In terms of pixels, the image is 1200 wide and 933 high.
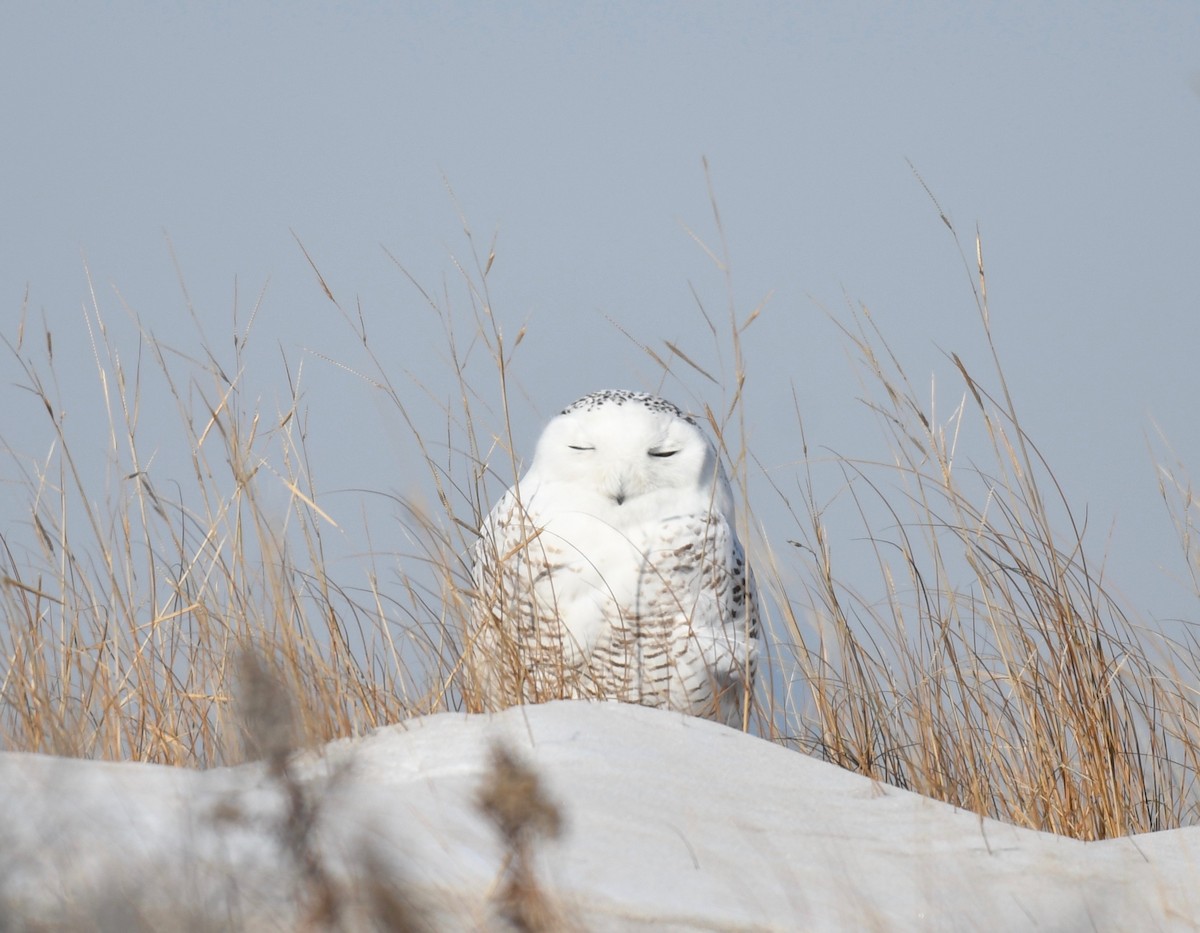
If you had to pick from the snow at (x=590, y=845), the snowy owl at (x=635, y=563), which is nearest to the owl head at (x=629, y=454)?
the snowy owl at (x=635, y=563)

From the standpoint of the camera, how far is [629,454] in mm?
2879

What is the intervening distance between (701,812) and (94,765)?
2.51 ft

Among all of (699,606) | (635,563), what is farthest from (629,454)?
(699,606)

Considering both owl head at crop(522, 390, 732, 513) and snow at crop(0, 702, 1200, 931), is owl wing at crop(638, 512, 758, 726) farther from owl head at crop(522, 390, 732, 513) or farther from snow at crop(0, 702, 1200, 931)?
snow at crop(0, 702, 1200, 931)

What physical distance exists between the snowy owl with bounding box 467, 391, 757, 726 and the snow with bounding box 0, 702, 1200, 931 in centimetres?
86

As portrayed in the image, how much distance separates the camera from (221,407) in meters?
2.34

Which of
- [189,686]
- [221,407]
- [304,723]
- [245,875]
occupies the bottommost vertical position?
[245,875]

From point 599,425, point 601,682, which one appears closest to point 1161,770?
point 601,682

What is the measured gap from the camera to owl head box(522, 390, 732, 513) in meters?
2.88

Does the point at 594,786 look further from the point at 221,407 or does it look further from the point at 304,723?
the point at 221,407

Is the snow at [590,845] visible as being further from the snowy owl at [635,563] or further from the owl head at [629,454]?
the owl head at [629,454]

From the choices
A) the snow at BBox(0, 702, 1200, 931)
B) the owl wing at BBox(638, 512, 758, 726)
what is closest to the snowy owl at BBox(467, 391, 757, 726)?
the owl wing at BBox(638, 512, 758, 726)

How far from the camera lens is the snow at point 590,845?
1127 millimetres

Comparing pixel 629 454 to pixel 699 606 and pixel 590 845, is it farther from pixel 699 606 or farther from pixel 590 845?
pixel 590 845
